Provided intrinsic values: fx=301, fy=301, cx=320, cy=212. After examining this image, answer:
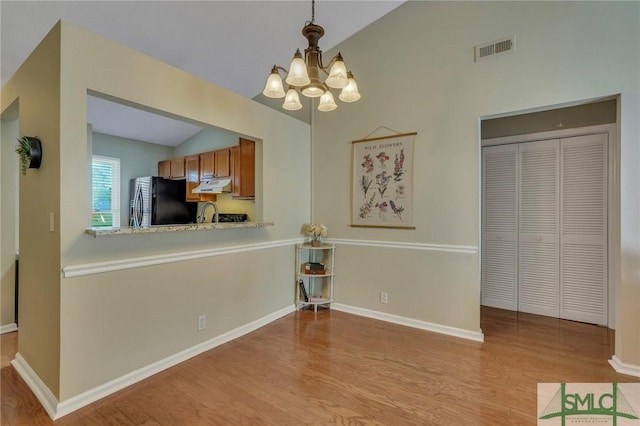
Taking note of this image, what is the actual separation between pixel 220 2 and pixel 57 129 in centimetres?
177

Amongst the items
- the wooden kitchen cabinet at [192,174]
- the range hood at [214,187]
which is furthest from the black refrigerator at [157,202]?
the range hood at [214,187]

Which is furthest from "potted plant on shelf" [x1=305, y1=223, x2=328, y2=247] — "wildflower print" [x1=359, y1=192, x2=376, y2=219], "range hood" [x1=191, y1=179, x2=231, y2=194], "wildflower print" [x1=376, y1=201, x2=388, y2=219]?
"range hood" [x1=191, y1=179, x2=231, y2=194]

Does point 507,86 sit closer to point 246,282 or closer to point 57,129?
point 246,282

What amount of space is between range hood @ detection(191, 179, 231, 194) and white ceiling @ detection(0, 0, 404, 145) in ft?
4.20

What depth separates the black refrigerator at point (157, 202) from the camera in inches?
183

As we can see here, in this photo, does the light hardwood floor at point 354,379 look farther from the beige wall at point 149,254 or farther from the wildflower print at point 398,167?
the wildflower print at point 398,167

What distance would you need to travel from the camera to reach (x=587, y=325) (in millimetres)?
3348

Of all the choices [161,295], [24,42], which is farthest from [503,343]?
[24,42]

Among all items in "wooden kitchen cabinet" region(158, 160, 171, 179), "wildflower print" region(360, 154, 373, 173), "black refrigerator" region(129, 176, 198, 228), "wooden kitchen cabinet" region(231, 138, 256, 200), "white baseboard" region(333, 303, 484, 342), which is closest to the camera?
"white baseboard" region(333, 303, 484, 342)

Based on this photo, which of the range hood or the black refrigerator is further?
the black refrigerator

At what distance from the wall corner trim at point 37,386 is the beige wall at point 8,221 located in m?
1.01

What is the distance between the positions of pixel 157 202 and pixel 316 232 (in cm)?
263

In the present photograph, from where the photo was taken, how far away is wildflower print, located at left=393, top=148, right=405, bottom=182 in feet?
11.3

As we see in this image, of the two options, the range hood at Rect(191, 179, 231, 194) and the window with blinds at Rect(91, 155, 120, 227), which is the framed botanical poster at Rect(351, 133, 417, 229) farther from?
the window with blinds at Rect(91, 155, 120, 227)
